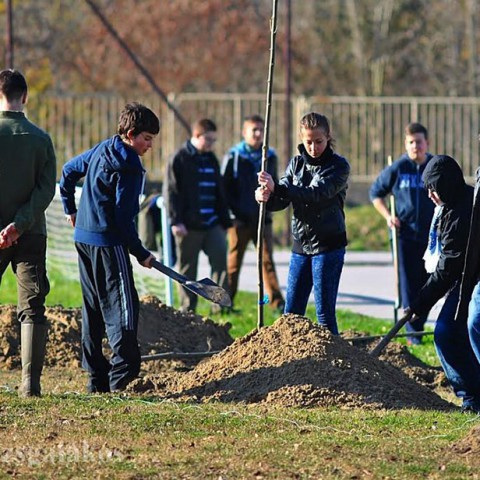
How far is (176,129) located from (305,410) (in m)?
18.3

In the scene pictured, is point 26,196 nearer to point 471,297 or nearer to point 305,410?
point 305,410

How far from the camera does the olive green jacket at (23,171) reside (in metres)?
8.27

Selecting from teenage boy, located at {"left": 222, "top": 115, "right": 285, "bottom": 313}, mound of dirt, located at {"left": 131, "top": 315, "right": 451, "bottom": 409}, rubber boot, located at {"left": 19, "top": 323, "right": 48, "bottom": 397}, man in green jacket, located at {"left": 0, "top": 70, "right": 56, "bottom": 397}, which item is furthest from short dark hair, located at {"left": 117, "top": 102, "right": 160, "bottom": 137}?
teenage boy, located at {"left": 222, "top": 115, "right": 285, "bottom": 313}

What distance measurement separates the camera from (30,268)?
8.34 m

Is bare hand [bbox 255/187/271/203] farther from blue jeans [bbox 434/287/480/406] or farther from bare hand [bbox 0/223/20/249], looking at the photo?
bare hand [bbox 0/223/20/249]

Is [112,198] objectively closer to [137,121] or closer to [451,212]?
[137,121]

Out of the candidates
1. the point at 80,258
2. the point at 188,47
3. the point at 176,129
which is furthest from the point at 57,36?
the point at 80,258

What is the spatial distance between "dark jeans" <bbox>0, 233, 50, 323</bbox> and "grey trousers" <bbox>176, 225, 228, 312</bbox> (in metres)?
4.87

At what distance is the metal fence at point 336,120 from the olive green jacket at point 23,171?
1662cm

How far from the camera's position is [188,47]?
3459 cm

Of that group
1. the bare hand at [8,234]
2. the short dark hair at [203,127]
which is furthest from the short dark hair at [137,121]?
the short dark hair at [203,127]

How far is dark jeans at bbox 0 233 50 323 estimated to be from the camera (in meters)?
8.34

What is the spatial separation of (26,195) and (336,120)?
58.3 feet

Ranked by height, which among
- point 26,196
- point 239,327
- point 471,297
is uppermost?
point 26,196
